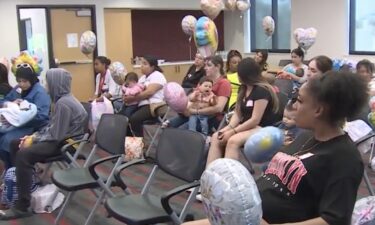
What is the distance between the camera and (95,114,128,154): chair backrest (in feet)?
11.0

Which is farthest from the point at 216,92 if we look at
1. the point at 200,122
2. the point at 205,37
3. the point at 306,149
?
the point at 306,149

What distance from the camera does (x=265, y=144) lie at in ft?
8.52

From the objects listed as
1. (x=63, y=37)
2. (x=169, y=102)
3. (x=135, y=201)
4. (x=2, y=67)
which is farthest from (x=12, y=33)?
(x=135, y=201)

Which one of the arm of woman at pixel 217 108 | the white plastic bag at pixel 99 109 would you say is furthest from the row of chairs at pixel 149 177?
the white plastic bag at pixel 99 109

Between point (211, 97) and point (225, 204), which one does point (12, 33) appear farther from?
point (225, 204)

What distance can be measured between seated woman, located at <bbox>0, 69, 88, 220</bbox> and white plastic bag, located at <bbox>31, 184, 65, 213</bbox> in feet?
0.17

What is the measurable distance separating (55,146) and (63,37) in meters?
5.60

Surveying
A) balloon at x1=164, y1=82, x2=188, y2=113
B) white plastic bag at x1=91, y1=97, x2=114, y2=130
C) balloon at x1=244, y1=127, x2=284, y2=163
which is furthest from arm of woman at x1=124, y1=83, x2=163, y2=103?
balloon at x1=244, y1=127, x2=284, y2=163

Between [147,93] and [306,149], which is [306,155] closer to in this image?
[306,149]

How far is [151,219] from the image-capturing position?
7.99 feet

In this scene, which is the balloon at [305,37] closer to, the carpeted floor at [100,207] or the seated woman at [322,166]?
the carpeted floor at [100,207]

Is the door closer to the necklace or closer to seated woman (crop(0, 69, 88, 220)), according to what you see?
seated woman (crop(0, 69, 88, 220))

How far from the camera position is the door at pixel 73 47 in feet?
29.0

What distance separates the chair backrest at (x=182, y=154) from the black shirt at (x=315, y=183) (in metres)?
0.94
